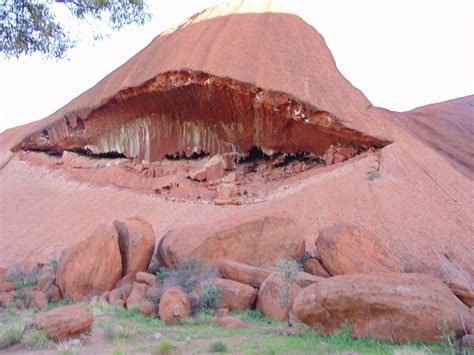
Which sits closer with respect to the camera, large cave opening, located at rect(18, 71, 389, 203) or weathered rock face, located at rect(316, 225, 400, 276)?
weathered rock face, located at rect(316, 225, 400, 276)

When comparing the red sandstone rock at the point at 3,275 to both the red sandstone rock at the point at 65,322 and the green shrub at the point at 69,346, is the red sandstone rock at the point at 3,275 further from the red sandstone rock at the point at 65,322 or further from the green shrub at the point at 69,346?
the green shrub at the point at 69,346

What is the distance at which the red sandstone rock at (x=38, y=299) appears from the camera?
32.4 ft

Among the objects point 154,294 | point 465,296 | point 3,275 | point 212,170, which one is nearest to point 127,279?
point 154,294

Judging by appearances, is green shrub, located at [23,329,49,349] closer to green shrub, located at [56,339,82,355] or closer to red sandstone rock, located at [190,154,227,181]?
green shrub, located at [56,339,82,355]

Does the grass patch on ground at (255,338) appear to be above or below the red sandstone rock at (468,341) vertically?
below

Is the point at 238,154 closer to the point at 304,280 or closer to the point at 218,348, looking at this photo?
the point at 304,280

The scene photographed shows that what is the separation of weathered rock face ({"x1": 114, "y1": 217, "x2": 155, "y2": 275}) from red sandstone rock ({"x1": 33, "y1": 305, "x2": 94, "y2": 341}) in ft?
12.9

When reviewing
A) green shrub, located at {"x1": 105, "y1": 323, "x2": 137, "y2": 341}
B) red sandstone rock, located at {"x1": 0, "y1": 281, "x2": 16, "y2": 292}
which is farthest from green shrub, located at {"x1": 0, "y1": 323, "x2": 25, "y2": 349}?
red sandstone rock, located at {"x1": 0, "y1": 281, "x2": 16, "y2": 292}

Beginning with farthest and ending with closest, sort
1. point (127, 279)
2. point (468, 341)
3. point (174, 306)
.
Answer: point (127, 279)
point (174, 306)
point (468, 341)

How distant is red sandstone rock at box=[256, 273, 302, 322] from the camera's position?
316 inches

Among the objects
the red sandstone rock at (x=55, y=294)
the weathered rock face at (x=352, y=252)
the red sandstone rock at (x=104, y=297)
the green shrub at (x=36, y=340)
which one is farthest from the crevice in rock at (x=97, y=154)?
the green shrub at (x=36, y=340)

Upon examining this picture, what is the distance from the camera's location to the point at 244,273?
364 inches

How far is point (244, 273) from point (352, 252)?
2.00 metres

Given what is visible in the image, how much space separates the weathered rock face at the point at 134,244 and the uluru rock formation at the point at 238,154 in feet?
10.4
